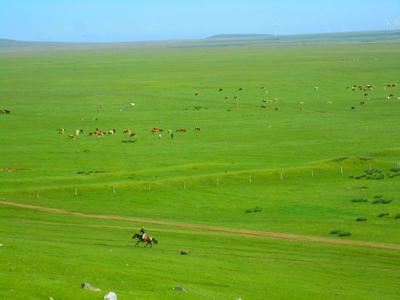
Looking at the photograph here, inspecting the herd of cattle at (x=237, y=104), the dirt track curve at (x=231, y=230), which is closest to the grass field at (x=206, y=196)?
the dirt track curve at (x=231, y=230)

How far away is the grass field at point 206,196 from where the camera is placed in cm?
2506

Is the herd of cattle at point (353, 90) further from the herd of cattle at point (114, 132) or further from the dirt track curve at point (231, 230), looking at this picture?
the dirt track curve at point (231, 230)

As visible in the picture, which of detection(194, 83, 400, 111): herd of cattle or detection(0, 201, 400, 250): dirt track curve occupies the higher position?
detection(194, 83, 400, 111): herd of cattle

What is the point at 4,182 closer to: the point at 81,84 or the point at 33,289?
the point at 33,289

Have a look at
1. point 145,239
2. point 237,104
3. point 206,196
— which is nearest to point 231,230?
point 145,239

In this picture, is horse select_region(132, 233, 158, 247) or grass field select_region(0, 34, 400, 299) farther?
horse select_region(132, 233, 158, 247)

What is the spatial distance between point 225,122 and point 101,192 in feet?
117

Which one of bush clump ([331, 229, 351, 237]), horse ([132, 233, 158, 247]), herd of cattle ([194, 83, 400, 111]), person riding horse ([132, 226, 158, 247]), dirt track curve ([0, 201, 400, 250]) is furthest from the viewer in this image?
herd of cattle ([194, 83, 400, 111])

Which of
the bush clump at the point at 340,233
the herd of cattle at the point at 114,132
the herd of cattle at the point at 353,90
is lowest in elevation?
the bush clump at the point at 340,233

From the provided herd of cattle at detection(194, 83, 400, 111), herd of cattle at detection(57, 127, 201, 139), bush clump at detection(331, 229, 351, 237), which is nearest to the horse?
bush clump at detection(331, 229, 351, 237)

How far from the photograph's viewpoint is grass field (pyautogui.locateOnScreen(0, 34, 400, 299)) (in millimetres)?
25062

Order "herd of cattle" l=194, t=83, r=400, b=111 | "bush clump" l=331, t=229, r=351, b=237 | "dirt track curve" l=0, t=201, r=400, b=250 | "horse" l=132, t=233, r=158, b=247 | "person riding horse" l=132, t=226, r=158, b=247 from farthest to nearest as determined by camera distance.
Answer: "herd of cattle" l=194, t=83, r=400, b=111
"bush clump" l=331, t=229, r=351, b=237
"dirt track curve" l=0, t=201, r=400, b=250
"horse" l=132, t=233, r=158, b=247
"person riding horse" l=132, t=226, r=158, b=247

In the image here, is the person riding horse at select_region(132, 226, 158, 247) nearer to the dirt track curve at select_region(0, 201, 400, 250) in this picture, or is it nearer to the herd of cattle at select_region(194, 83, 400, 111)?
the dirt track curve at select_region(0, 201, 400, 250)

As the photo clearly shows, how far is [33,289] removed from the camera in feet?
64.2
